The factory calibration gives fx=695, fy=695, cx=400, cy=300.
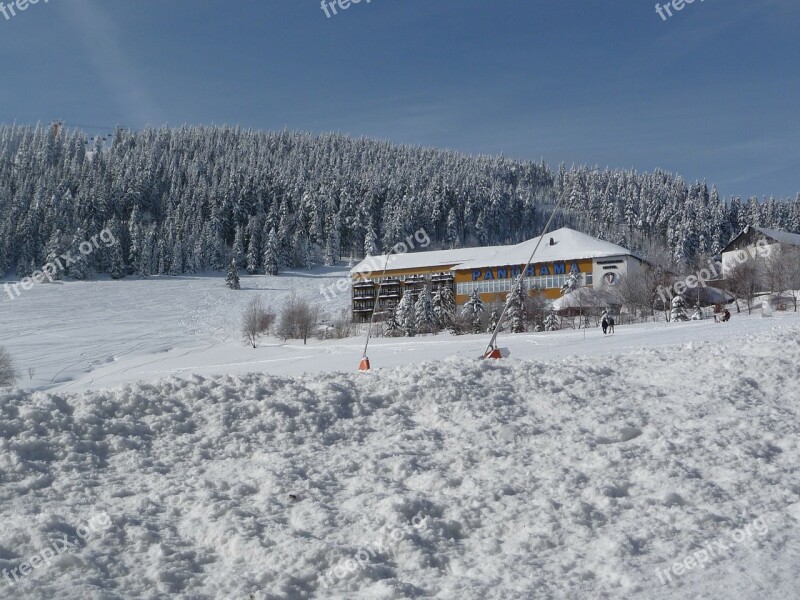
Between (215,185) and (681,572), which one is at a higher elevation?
(215,185)

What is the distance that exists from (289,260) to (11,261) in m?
37.9

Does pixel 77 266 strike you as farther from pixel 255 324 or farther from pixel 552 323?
pixel 552 323

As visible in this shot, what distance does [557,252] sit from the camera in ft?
231

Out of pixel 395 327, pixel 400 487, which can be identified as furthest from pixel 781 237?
pixel 400 487

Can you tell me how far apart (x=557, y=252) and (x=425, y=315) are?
2166cm

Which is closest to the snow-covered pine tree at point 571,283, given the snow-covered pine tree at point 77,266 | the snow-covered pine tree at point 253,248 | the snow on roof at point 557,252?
the snow on roof at point 557,252

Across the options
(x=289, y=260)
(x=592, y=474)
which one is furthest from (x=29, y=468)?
(x=289, y=260)

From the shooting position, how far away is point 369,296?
7750 cm

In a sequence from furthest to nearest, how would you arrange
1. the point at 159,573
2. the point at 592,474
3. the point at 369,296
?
the point at 369,296
the point at 592,474
the point at 159,573

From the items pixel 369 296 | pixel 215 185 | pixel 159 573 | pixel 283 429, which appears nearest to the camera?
pixel 159 573

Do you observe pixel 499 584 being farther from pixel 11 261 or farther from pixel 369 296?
pixel 11 261

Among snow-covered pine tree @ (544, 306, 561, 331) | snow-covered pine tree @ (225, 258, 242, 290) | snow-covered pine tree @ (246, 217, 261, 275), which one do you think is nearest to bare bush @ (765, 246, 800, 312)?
snow-covered pine tree @ (544, 306, 561, 331)

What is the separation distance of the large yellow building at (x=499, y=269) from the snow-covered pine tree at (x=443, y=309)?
8.78ft

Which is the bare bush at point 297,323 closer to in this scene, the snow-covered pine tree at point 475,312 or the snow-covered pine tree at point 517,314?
the snow-covered pine tree at point 475,312
